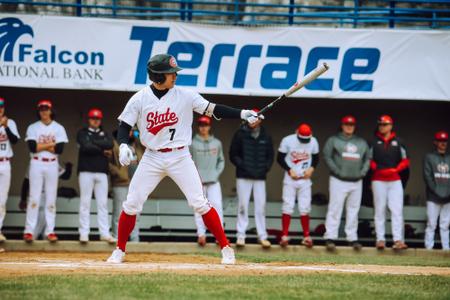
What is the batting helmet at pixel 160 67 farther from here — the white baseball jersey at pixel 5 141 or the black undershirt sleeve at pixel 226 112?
the white baseball jersey at pixel 5 141

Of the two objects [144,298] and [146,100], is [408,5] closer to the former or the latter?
[146,100]

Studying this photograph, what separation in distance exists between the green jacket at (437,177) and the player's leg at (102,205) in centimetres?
471

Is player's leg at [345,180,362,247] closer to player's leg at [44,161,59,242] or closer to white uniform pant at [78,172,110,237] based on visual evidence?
white uniform pant at [78,172,110,237]

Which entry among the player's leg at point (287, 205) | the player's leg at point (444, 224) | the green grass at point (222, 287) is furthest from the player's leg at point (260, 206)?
the green grass at point (222, 287)

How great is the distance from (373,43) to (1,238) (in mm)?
5884

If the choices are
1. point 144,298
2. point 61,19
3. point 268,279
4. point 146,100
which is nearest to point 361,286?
point 268,279

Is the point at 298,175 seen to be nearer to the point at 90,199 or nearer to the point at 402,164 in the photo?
the point at 402,164

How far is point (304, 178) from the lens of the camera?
41.1ft

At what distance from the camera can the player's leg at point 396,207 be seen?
41.2ft

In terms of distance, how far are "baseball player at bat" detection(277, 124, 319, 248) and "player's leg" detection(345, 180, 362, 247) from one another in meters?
0.58

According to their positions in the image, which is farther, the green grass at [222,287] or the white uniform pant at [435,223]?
the white uniform pant at [435,223]

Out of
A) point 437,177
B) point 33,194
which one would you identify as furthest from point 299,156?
point 33,194

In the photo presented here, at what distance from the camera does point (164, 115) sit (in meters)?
7.92

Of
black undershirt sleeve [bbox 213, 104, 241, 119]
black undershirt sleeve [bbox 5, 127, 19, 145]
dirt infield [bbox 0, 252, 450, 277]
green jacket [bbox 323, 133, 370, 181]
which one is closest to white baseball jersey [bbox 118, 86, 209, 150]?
black undershirt sleeve [bbox 213, 104, 241, 119]
